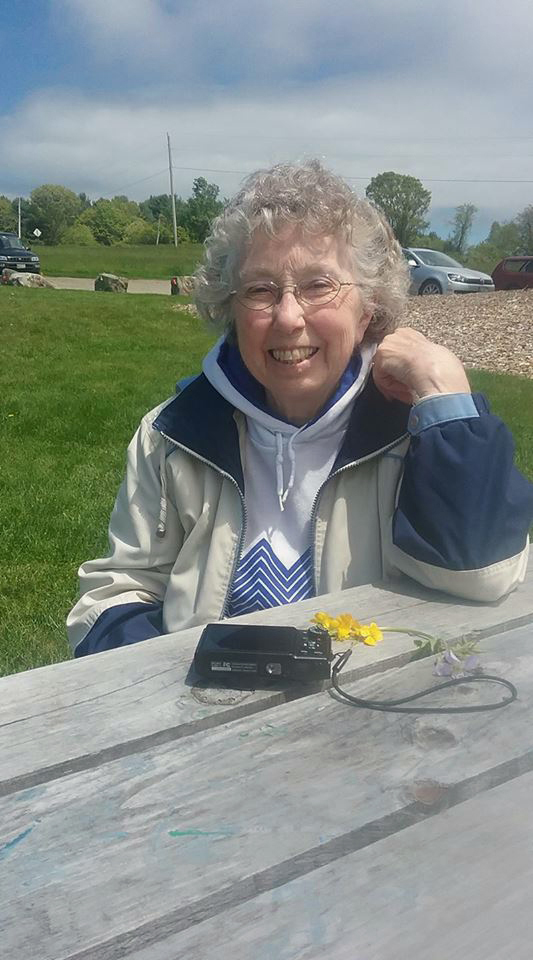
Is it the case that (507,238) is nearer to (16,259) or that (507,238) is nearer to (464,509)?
(16,259)

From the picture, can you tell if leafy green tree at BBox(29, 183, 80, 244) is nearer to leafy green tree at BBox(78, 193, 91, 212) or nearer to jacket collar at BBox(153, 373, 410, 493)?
leafy green tree at BBox(78, 193, 91, 212)

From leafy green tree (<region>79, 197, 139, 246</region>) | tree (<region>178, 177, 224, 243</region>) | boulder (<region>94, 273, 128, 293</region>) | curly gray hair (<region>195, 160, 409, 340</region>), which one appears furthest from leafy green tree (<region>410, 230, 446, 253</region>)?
curly gray hair (<region>195, 160, 409, 340</region>)

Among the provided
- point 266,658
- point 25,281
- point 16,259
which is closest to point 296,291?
point 266,658

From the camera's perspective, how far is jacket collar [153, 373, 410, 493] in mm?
2010

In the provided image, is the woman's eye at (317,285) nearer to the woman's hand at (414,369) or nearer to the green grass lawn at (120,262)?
the woman's hand at (414,369)

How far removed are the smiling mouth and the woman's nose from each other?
63mm

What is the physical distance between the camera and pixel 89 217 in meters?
78.1

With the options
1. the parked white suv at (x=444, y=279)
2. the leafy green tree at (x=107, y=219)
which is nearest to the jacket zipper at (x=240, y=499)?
the parked white suv at (x=444, y=279)

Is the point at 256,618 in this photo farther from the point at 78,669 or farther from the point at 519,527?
the point at 519,527

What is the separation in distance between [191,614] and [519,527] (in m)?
0.75

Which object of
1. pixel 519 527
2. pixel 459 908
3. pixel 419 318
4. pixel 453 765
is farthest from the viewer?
pixel 419 318

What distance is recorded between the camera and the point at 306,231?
199cm

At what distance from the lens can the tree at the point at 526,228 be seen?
4841 cm

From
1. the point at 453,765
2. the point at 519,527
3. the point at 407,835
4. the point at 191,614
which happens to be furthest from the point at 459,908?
the point at 191,614
